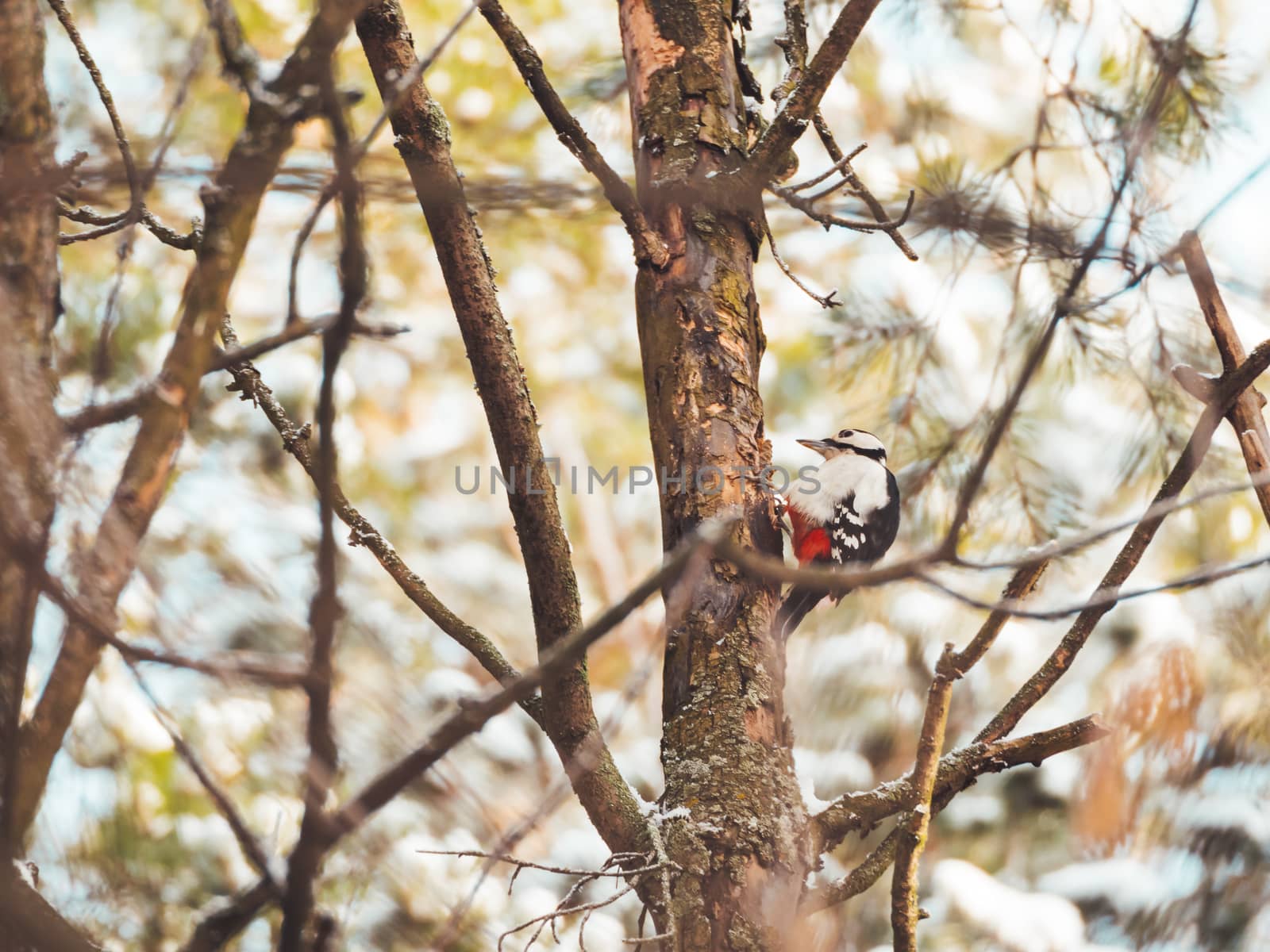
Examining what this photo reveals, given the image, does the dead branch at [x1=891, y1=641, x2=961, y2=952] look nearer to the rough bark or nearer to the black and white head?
the rough bark

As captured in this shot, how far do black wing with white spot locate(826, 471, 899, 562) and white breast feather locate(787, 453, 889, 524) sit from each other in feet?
0.05

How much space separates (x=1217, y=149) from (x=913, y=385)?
911 mm

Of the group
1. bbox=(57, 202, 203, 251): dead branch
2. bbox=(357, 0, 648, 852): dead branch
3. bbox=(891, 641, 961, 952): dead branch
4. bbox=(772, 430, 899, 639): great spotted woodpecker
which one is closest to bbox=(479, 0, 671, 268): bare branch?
bbox=(357, 0, 648, 852): dead branch

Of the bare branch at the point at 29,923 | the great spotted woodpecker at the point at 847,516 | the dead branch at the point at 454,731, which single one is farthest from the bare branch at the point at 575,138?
the great spotted woodpecker at the point at 847,516

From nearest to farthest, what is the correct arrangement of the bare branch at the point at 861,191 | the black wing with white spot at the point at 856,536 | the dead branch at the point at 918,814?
the dead branch at the point at 918,814, the bare branch at the point at 861,191, the black wing with white spot at the point at 856,536

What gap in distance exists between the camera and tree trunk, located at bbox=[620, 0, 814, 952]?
1345 millimetres

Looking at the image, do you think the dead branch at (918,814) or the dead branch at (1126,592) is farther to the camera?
the dead branch at (918,814)

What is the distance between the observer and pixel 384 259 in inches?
235

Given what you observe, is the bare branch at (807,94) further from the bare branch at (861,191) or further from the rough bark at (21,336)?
the rough bark at (21,336)

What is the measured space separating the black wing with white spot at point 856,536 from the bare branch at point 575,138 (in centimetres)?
163

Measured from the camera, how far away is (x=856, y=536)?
3254 mm

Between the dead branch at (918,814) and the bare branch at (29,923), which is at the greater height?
the dead branch at (918,814)

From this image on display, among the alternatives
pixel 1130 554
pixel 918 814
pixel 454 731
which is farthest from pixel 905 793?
pixel 454 731

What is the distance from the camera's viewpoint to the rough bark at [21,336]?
807mm
